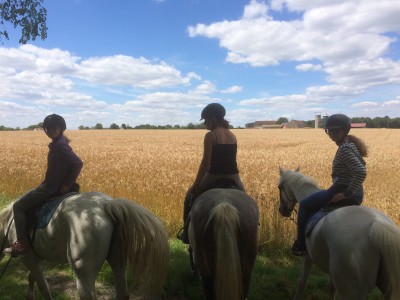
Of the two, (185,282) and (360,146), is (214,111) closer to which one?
(360,146)

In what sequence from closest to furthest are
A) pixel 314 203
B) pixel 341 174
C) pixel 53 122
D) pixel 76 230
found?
pixel 76 230
pixel 341 174
pixel 314 203
pixel 53 122

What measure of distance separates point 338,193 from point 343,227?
2.76ft

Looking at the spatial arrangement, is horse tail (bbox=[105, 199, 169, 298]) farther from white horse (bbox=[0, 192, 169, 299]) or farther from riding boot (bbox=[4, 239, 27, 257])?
riding boot (bbox=[4, 239, 27, 257])

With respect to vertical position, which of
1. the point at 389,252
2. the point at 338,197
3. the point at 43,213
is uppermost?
the point at 338,197

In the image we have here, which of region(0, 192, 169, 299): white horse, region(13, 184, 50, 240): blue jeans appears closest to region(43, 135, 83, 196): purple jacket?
region(13, 184, 50, 240): blue jeans

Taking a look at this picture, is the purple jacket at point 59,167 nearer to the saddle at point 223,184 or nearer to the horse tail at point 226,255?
the saddle at point 223,184

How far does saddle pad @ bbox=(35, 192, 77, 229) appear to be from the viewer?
14.0 ft

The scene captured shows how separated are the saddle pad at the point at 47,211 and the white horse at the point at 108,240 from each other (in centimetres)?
10

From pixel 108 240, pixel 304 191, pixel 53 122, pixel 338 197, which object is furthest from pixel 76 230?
pixel 304 191

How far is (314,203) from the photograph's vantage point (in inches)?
177

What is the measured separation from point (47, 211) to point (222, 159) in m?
2.36

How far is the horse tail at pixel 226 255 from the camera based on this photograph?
390cm

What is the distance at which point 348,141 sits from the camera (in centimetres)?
451

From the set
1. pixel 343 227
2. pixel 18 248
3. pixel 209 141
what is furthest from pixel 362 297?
pixel 18 248
